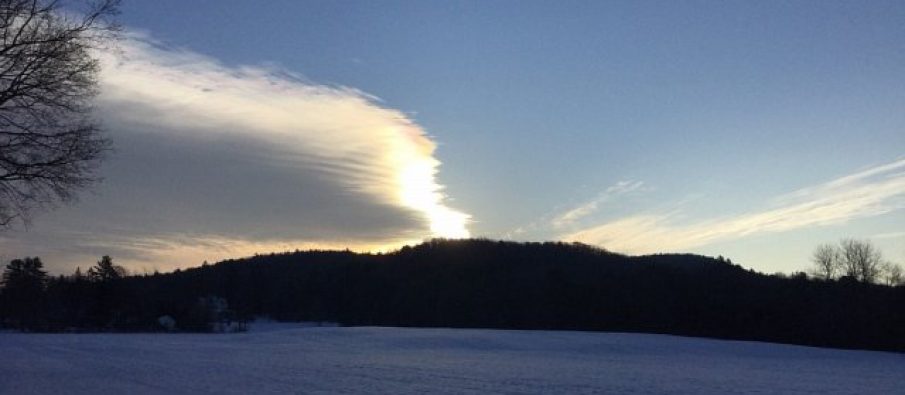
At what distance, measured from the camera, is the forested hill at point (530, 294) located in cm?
7781

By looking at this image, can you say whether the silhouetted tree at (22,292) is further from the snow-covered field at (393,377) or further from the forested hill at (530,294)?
the snow-covered field at (393,377)

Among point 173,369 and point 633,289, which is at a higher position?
point 633,289

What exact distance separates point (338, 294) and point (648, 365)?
125111 mm

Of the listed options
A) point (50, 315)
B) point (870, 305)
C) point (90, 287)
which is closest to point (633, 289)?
point (870, 305)

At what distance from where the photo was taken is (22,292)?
393 ft

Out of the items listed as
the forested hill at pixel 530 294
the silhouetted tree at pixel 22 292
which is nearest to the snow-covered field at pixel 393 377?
the forested hill at pixel 530 294

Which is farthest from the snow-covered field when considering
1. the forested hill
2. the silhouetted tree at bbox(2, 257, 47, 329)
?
the silhouetted tree at bbox(2, 257, 47, 329)

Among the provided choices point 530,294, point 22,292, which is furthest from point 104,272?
point 530,294

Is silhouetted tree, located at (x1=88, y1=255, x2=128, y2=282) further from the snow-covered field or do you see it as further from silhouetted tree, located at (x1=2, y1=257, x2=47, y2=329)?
the snow-covered field

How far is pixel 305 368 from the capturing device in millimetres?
26672

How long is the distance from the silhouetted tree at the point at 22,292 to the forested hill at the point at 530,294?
4037 mm

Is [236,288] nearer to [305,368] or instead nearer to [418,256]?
[418,256]

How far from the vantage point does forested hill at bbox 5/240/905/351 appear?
77812 mm

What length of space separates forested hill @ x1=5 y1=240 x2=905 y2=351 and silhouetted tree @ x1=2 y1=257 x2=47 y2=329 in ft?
13.2
